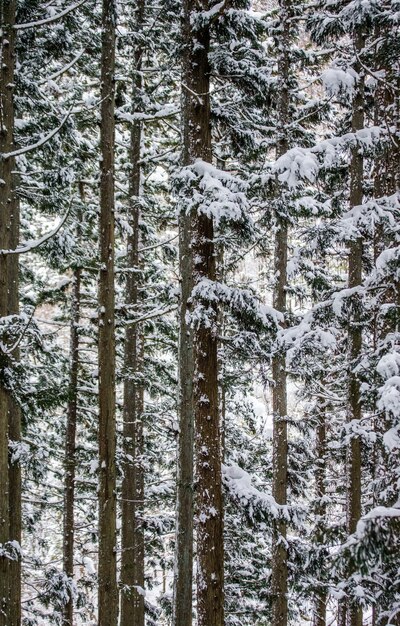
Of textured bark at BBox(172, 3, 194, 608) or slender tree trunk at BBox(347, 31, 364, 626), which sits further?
slender tree trunk at BBox(347, 31, 364, 626)

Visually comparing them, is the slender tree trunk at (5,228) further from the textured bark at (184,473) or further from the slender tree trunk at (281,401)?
the slender tree trunk at (281,401)

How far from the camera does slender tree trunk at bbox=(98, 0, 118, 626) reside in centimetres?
761

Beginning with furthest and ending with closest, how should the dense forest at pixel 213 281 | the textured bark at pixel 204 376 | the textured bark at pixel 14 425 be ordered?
the textured bark at pixel 14 425 < the dense forest at pixel 213 281 < the textured bark at pixel 204 376

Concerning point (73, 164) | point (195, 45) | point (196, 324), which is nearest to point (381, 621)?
point (196, 324)

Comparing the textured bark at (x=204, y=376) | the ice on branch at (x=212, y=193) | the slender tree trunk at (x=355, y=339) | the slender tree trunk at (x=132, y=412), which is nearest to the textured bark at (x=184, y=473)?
the textured bark at (x=204, y=376)

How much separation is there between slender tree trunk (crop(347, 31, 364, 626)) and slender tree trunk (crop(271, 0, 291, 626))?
50.8 inches

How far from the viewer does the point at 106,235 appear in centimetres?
810

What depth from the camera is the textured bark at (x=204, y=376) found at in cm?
686

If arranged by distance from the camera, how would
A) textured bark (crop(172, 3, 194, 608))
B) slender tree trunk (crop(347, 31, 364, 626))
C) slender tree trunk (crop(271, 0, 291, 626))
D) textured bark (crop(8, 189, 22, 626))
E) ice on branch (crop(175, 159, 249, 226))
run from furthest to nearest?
slender tree trunk (crop(271, 0, 291, 626)) < slender tree trunk (crop(347, 31, 364, 626)) < textured bark (crop(8, 189, 22, 626)) < textured bark (crop(172, 3, 194, 608)) < ice on branch (crop(175, 159, 249, 226))

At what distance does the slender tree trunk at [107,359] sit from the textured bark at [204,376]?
1.30m

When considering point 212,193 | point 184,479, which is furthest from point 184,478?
point 212,193

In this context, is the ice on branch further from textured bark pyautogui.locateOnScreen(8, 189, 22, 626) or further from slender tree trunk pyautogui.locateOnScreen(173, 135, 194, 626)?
textured bark pyautogui.locateOnScreen(8, 189, 22, 626)

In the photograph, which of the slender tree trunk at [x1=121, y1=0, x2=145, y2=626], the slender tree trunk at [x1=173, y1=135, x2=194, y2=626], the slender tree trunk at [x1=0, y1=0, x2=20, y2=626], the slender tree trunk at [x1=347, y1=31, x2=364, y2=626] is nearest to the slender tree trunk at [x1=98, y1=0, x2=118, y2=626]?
the slender tree trunk at [x1=173, y1=135, x2=194, y2=626]

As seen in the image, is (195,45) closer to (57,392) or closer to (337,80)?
(337,80)
